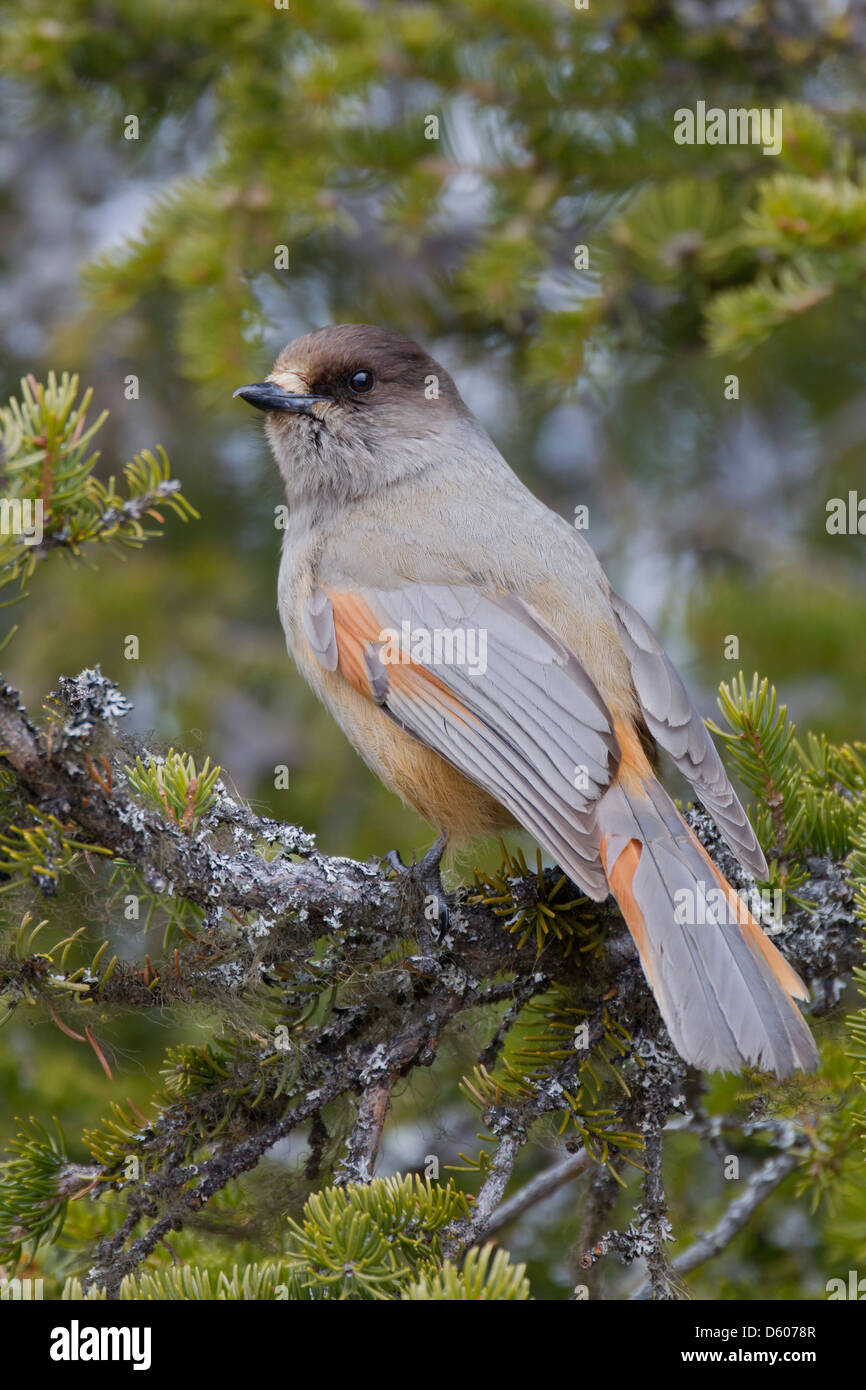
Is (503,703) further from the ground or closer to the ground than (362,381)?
closer to the ground

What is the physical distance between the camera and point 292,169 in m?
4.06

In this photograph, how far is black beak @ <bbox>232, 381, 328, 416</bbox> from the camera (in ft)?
12.2

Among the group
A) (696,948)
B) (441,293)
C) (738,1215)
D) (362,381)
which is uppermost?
(441,293)

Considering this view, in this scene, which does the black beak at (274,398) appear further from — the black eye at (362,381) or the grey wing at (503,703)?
the grey wing at (503,703)

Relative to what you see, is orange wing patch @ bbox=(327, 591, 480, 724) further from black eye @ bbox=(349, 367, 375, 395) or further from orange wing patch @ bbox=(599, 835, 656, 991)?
black eye @ bbox=(349, 367, 375, 395)

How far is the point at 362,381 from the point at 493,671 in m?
1.37

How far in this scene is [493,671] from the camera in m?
3.17

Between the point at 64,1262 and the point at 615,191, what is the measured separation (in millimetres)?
3880

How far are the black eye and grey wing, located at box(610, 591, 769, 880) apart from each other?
3.85ft

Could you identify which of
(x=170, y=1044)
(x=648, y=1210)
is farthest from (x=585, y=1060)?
(x=170, y=1044)

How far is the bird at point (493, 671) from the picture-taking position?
8.30 ft

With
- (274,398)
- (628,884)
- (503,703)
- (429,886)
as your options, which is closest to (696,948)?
(628,884)

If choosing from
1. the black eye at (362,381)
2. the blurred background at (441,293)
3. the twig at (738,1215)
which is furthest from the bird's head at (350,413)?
the twig at (738,1215)

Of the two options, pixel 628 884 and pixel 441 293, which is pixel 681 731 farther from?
pixel 441 293
